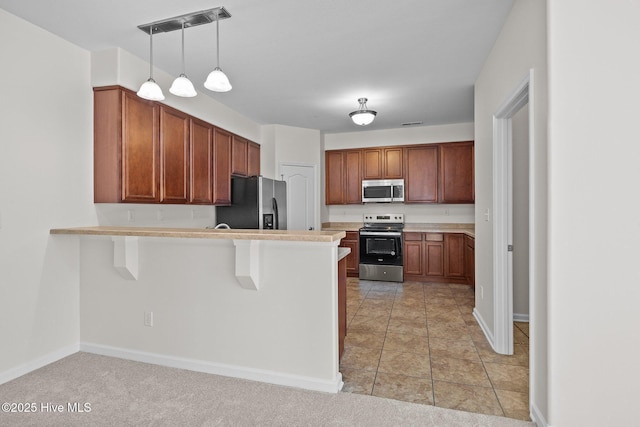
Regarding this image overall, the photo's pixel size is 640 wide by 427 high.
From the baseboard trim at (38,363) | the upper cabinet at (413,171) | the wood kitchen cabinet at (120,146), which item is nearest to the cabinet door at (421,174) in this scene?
the upper cabinet at (413,171)

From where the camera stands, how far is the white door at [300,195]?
551 centimetres

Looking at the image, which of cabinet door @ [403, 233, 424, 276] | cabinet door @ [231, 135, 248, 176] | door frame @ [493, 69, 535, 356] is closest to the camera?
door frame @ [493, 69, 535, 356]

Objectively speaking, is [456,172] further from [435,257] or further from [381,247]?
[381,247]

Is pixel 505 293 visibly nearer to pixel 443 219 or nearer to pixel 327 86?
pixel 327 86

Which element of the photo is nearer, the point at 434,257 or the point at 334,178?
the point at 434,257

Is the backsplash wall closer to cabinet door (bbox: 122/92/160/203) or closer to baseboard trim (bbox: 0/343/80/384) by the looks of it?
cabinet door (bbox: 122/92/160/203)

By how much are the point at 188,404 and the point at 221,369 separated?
14.8 inches

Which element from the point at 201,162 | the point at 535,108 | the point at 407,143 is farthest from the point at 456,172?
the point at 201,162

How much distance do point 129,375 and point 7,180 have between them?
5.24 feet

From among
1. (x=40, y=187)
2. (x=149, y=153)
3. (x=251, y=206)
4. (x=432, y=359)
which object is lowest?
(x=432, y=359)

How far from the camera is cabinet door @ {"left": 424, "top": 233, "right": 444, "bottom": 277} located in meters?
5.28

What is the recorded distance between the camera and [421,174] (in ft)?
18.4

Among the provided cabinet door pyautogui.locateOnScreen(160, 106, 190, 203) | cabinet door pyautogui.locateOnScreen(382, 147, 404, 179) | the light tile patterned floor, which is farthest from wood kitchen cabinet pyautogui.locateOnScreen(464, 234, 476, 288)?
cabinet door pyautogui.locateOnScreen(160, 106, 190, 203)

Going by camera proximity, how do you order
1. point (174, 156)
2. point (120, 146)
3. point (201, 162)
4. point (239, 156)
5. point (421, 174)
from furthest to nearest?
point (421, 174), point (239, 156), point (201, 162), point (174, 156), point (120, 146)
